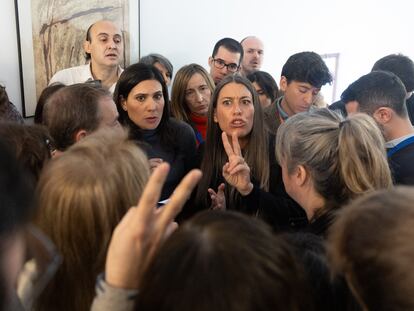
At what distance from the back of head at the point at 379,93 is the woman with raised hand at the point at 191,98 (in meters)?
0.98

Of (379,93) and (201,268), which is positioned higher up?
(379,93)

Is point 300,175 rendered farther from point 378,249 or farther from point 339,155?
point 378,249

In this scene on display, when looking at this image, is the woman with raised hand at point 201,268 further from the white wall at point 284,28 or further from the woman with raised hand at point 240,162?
the white wall at point 284,28

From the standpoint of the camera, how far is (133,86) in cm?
197

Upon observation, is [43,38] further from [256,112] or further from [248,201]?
[248,201]

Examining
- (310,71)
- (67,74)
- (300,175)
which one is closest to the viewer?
(300,175)

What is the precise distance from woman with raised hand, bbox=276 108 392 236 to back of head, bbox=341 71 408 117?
0.76m

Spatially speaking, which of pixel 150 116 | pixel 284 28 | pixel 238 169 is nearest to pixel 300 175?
pixel 238 169

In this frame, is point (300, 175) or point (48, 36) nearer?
point (300, 175)

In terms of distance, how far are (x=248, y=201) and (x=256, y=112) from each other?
0.56 meters

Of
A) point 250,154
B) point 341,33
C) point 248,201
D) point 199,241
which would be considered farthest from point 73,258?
point 341,33

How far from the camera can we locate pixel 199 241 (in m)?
0.56

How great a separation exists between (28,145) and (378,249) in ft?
2.95

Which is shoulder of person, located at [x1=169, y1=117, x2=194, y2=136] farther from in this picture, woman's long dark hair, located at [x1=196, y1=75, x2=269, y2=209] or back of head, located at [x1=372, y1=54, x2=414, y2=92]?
back of head, located at [x1=372, y1=54, x2=414, y2=92]
